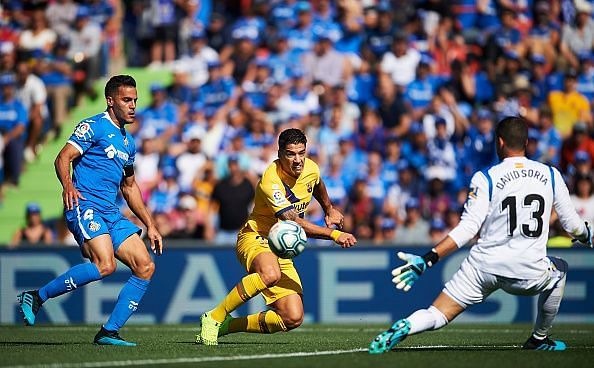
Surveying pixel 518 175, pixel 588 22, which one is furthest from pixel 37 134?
pixel 518 175

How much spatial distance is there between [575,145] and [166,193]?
6.88 metres

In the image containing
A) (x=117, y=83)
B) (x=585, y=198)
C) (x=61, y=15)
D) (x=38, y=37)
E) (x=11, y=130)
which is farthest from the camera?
(x=61, y=15)

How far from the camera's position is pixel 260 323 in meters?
10.9

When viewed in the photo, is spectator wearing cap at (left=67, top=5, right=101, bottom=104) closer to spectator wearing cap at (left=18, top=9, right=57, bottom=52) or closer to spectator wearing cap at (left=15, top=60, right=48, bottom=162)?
spectator wearing cap at (left=18, top=9, right=57, bottom=52)

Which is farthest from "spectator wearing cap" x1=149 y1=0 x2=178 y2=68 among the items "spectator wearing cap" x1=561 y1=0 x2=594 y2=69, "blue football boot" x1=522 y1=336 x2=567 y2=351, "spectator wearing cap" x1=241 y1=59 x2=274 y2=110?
"blue football boot" x1=522 y1=336 x2=567 y2=351

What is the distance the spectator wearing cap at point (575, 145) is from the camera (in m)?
18.4

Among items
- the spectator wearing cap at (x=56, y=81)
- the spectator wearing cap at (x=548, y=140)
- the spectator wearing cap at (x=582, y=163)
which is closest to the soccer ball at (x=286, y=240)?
the spectator wearing cap at (x=582, y=163)

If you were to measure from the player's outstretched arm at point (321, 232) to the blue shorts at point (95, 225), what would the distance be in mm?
1516

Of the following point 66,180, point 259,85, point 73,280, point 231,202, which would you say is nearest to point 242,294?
point 73,280

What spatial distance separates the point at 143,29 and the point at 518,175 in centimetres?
1497

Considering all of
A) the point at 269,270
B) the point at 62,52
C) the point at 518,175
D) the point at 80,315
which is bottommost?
the point at 80,315

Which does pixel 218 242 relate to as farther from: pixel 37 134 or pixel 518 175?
pixel 518 175

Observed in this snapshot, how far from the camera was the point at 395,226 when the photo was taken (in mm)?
17844

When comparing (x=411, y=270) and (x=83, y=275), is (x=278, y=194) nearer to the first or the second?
(x=83, y=275)
